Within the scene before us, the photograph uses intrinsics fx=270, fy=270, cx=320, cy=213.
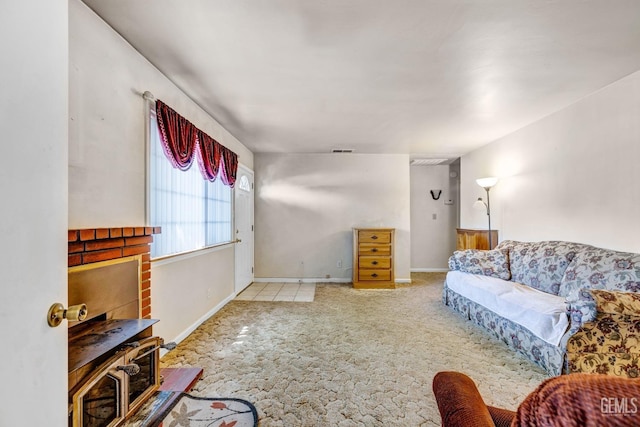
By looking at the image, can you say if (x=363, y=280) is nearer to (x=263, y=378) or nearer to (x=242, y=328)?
(x=242, y=328)

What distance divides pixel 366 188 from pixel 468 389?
4.24 m

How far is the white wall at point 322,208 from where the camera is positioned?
5008mm

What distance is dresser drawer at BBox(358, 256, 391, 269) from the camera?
4.59 m

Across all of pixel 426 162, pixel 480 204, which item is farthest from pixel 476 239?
pixel 426 162

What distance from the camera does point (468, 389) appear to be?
989 millimetres

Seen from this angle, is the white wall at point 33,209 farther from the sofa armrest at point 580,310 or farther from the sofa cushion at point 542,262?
the sofa cushion at point 542,262

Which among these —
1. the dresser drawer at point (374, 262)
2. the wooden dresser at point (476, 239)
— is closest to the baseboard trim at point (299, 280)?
the dresser drawer at point (374, 262)

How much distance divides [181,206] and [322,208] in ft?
9.07

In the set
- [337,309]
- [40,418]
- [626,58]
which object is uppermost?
[626,58]

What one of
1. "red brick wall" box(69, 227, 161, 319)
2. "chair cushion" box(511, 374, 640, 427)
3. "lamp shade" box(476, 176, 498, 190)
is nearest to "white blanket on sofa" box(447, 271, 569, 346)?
"lamp shade" box(476, 176, 498, 190)

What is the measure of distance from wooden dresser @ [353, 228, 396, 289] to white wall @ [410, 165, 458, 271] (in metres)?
1.63

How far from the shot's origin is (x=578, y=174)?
109 inches

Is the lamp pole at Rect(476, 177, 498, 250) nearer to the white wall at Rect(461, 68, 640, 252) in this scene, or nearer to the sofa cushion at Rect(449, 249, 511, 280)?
the white wall at Rect(461, 68, 640, 252)

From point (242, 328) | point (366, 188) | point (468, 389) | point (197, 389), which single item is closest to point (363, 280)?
point (366, 188)
